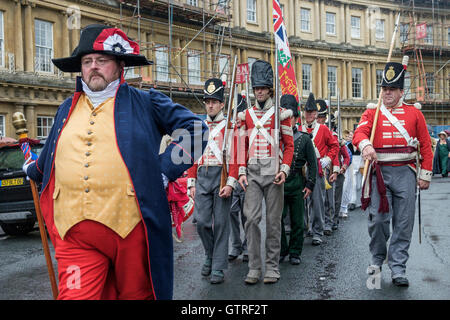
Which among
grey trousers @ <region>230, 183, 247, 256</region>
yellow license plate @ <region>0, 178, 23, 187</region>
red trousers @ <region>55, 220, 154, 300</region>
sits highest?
yellow license plate @ <region>0, 178, 23, 187</region>

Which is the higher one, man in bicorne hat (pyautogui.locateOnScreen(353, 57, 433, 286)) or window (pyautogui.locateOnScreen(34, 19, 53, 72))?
window (pyautogui.locateOnScreen(34, 19, 53, 72))

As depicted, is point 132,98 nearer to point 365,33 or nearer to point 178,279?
point 178,279

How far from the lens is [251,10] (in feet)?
115

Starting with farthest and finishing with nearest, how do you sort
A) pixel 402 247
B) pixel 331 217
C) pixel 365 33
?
pixel 365 33
pixel 331 217
pixel 402 247

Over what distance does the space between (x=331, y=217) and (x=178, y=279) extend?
4346mm

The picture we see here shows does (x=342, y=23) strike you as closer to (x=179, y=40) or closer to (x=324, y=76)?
(x=324, y=76)

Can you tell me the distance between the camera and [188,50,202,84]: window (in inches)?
1154

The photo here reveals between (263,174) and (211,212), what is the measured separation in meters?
0.80

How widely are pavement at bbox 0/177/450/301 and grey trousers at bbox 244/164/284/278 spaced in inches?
9.9

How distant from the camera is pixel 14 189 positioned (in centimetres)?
945

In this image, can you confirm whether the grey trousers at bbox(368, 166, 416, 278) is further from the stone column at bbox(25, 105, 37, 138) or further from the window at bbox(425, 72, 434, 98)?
the window at bbox(425, 72, 434, 98)

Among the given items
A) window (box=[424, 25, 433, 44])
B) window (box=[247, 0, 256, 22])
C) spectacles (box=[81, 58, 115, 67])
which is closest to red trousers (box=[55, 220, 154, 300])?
spectacles (box=[81, 58, 115, 67])
